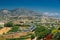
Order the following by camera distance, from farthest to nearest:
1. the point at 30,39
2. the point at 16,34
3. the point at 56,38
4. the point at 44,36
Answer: the point at 16,34
the point at 30,39
the point at 44,36
the point at 56,38

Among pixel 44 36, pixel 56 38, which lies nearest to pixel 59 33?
pixel 56 38

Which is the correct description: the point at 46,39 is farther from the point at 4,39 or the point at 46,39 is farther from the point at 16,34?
the point at 16,34

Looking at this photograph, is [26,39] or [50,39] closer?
[50,39]

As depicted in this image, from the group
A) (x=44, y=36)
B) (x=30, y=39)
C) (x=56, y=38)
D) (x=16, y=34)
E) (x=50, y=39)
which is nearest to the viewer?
(x=56, y=38)

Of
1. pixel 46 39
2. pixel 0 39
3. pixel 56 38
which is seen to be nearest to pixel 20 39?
pixel 0 39

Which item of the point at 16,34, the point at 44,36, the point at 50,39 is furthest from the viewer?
the point at 16,34

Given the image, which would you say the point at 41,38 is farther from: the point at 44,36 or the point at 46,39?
the point at 46,39

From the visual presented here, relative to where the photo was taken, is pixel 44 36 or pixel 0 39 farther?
pixel 0 39

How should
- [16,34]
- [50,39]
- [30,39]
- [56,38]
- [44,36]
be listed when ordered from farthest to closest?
[16,34], [30,39], [44,36], [50,39], [56,38]
